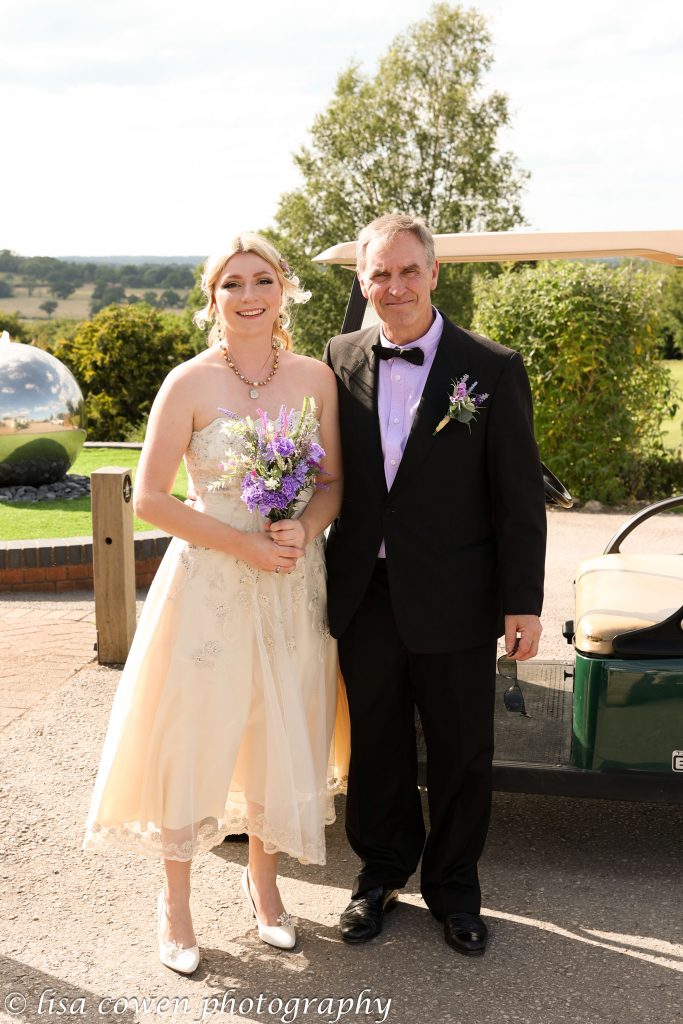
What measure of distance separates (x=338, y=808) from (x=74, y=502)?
542 cm

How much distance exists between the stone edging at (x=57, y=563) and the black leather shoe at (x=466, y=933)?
4.21 metres

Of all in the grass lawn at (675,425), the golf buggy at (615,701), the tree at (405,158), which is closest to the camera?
the golf buggy at (615,701)

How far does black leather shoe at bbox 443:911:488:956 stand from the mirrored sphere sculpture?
6.60 m

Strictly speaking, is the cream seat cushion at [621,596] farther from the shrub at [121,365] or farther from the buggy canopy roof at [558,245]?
the shrub at [121,365]

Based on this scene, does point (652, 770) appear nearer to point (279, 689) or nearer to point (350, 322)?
point (279, 689)

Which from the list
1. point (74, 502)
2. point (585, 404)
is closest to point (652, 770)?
point (74, 502)

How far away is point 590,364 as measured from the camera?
995cm

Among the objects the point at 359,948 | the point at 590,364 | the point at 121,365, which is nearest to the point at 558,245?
the point at 359,948

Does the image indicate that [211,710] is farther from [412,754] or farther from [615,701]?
[615,701]

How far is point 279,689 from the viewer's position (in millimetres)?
3053

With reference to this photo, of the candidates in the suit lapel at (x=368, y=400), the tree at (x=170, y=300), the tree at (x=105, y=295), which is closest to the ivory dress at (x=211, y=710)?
the suit lapel at (x=368, y=400)

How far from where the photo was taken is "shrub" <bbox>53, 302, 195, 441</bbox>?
14.5 metres

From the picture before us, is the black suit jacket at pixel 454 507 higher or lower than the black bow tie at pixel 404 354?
lower

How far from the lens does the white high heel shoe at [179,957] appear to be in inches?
113
